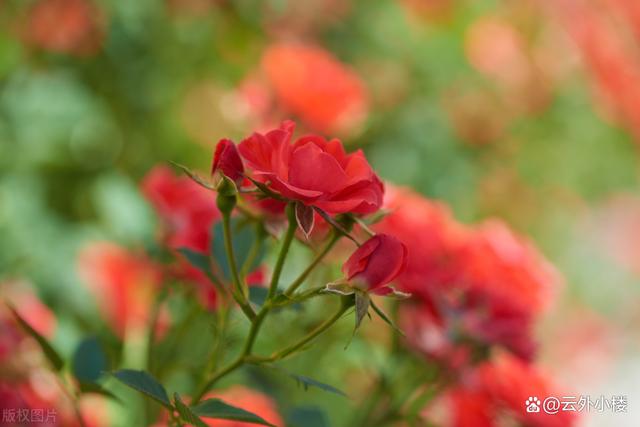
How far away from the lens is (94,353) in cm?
66

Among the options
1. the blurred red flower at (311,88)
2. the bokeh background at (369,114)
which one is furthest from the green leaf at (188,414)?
the blurred red flower at (311,88)

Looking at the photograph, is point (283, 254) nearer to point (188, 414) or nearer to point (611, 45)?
point (188, 414)

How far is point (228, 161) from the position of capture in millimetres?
483

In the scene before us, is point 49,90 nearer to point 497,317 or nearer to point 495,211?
point 497,317

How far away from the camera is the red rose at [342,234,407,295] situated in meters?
0.46

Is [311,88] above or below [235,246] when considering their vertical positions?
above

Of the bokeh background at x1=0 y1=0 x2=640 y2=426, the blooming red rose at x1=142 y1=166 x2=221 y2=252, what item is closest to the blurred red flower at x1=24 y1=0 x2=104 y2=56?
the bokeh background at x1=0 y1=0 x2=640 y2=426

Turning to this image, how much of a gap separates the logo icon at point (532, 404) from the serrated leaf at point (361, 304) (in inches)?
11.3

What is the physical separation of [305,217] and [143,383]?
12 centimetres

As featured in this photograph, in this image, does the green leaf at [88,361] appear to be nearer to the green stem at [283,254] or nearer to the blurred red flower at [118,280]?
the green stem at [283,254]

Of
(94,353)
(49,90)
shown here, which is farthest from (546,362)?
(94,353)

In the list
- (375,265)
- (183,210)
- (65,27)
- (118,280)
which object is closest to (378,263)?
(375,265)

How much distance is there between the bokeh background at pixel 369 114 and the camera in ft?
4.25

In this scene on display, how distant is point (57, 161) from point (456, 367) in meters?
0.89
